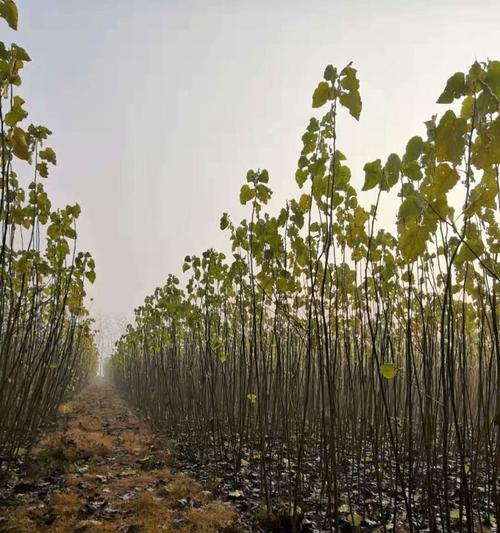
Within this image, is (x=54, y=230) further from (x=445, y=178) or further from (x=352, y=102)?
(x=445, y=178)

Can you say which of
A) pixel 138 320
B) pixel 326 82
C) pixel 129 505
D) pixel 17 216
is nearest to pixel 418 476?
pixel 129 505

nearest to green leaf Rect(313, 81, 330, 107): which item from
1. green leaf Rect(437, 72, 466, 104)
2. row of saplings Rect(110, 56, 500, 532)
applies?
row of saplings Rect(110, 56, 500, 532)

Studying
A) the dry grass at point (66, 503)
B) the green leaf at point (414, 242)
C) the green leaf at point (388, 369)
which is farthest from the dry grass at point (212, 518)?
the green leaf at point (414, 242)

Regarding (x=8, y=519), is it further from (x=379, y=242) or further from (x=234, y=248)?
(x=379, y=242)

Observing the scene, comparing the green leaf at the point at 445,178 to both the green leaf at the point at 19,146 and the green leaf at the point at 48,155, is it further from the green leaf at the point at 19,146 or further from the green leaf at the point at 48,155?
the green leaf at the point at 48,155

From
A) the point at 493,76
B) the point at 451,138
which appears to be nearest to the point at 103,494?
the point at 451,138

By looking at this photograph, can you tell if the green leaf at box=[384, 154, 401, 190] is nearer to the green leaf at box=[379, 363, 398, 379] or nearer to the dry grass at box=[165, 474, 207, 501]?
the green leaf at box=[379, 363, 398, 379]

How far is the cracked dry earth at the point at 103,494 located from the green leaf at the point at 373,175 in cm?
269

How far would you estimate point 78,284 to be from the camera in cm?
614

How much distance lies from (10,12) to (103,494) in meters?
4.10

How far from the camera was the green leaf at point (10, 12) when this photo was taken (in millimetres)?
2152

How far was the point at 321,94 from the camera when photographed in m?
2.35

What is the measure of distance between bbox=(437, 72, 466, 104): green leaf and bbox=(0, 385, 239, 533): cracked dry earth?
10.4 ft

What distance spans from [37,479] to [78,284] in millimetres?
2474
